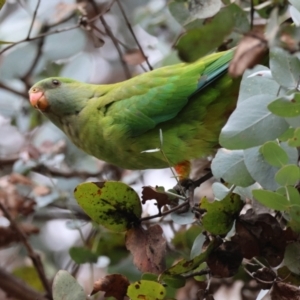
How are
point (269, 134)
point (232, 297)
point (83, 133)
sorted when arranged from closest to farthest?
point (269, 134), point (83, 133), point (232, 297)

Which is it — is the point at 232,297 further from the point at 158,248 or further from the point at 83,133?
the point at 158,248

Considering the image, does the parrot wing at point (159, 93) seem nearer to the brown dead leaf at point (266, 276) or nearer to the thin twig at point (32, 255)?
the thin twig at point (32, 255)

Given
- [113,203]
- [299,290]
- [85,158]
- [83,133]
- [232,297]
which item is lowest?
[232,297]

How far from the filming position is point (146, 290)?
929 millimetres

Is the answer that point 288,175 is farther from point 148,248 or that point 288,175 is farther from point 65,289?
point 65,289

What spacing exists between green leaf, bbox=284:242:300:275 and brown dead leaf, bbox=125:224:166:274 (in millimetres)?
205

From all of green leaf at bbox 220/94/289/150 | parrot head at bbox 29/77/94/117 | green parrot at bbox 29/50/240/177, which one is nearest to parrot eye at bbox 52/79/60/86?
parrot head at bbox 29/77/94/117

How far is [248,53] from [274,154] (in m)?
0.24

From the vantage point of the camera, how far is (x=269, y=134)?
2.72 feet

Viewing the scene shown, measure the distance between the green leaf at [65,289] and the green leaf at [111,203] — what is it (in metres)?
0.12

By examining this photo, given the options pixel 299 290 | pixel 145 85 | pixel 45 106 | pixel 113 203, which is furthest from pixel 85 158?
pixel 299 290

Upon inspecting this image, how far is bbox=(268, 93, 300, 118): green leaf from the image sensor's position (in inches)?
30.2

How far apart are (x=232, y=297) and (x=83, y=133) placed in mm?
779

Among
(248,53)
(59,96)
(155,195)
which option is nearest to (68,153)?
(59,96)
